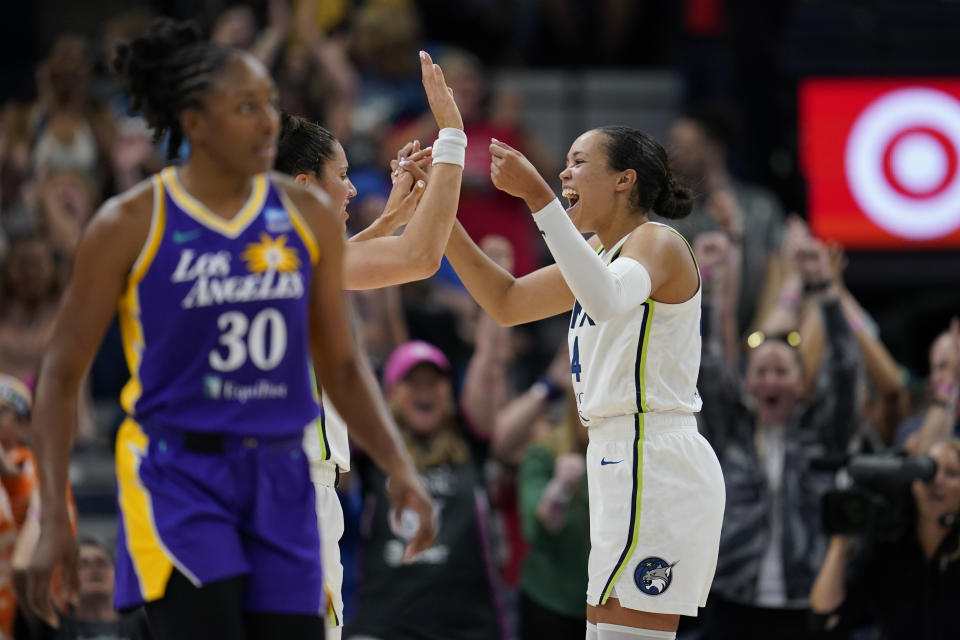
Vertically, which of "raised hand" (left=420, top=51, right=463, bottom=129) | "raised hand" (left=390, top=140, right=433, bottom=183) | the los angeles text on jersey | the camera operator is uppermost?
"raised hand" (left=420, top=51, right=463, bottom=129)

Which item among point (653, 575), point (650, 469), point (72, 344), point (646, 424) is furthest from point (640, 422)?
point (72, 344)

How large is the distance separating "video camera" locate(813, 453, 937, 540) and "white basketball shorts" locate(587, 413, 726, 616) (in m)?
2.05

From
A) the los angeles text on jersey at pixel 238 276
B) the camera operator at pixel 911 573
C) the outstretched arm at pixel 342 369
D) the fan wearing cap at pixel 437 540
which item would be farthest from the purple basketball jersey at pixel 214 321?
the camera operator at pixel 911 573

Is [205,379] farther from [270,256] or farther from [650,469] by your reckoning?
[650,469]

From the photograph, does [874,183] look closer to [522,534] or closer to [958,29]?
Result: [958,29]

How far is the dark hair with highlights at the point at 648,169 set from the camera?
4785mm

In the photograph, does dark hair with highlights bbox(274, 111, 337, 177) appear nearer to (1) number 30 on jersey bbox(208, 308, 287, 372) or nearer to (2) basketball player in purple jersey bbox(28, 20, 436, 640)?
(2) basketball player in purple jersey bbox(28, 20, 436, 640)

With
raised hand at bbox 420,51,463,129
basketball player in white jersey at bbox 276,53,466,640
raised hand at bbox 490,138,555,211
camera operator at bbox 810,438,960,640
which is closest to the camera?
raised hand at bbox 490,138,555,211

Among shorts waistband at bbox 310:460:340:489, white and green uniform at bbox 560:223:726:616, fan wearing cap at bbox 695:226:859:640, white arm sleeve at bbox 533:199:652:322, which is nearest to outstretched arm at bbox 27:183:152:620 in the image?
shorts waistband at bbox 310:460:340:489

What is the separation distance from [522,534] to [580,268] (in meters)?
3.95

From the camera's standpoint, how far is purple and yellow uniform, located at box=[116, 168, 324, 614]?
11.1 ft

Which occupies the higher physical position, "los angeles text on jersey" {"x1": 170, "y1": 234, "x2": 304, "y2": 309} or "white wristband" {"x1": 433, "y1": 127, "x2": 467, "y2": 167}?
"white wristband" {"x1": 433, "y1": 127, "x2": 467, "y2": 167}

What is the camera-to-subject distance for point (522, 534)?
8078mm

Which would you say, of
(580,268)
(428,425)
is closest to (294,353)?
(580,268)
